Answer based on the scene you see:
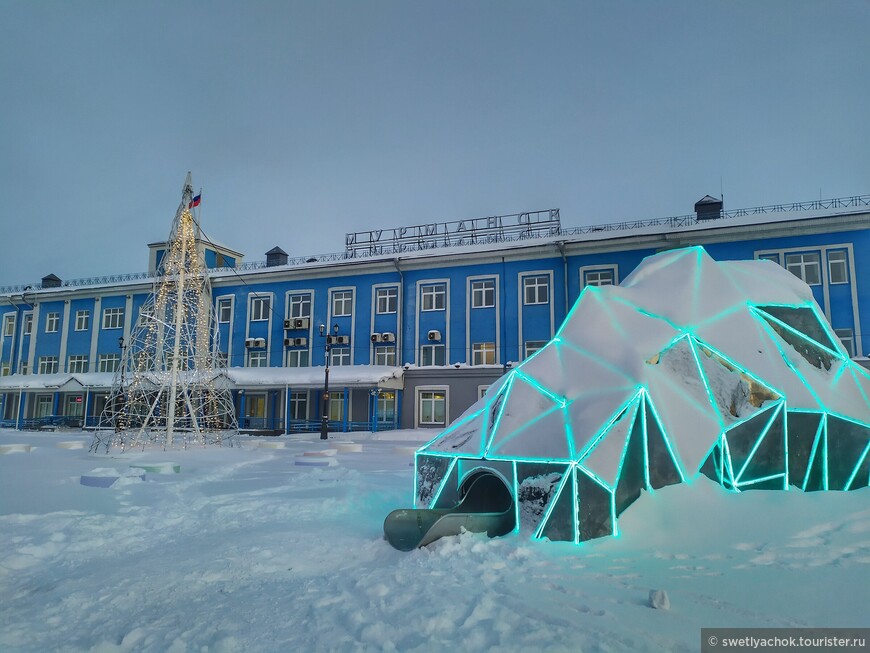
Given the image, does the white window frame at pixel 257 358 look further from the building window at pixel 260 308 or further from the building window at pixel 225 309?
the building window at pixel 225 309

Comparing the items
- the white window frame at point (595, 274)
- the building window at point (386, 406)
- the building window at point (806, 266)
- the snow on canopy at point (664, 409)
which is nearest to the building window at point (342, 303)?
the building window at point (386, 406)

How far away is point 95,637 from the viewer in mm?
4812

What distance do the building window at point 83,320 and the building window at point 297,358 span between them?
1517cm

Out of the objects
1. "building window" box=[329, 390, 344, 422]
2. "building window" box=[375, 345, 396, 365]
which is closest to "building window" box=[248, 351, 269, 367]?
"building window" box=[329, 390, 344, 422]

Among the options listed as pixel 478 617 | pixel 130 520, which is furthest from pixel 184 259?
pixel 478 617

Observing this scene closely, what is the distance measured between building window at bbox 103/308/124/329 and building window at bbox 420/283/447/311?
20093mm

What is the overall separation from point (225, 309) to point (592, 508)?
3294 cm

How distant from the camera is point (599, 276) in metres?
29.4

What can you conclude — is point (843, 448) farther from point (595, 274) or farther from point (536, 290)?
point (536, 290)

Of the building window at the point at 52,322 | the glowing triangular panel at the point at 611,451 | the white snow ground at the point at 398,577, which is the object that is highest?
the building window at the point at 52,322

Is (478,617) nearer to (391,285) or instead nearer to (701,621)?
(701,621)

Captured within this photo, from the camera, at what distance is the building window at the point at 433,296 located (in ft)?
105

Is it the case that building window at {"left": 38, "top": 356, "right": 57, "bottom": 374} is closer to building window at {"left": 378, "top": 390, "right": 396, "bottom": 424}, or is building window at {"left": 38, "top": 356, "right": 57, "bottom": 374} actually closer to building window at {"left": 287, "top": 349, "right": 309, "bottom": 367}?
building window at {"left": 287, "top": 349, "right": 309, "bottom": 367}

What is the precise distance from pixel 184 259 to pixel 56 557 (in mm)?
13491
